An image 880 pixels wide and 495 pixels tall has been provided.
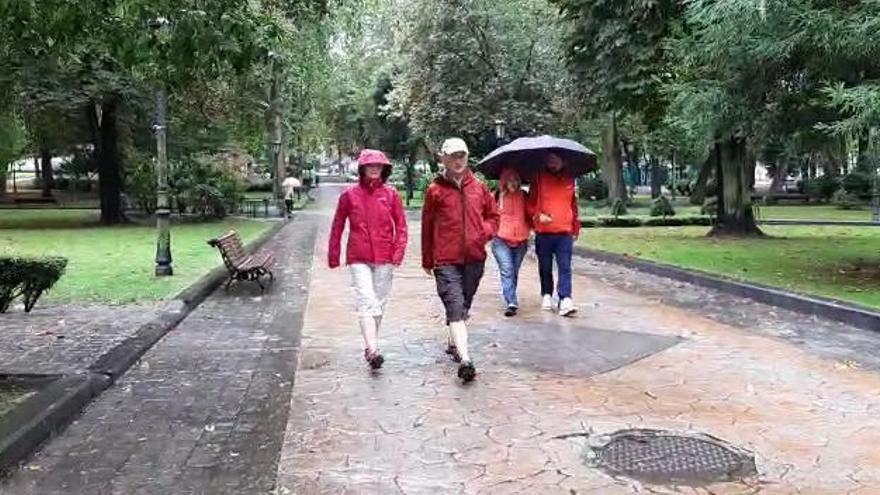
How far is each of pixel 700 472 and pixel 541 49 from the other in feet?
110

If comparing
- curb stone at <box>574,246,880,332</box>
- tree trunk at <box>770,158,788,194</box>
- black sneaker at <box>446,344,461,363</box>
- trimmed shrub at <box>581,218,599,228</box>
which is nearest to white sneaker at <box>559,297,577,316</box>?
black sneaker at <box>446,344,461,363</box>

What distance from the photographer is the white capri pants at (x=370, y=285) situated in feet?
25.1

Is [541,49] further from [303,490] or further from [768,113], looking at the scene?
[303,490]

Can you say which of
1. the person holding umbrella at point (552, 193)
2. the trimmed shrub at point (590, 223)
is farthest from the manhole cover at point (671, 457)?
the trimmed shrub at point (590, 223)

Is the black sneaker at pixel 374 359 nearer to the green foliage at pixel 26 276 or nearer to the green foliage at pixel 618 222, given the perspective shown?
the green foliage at pixel 26 276

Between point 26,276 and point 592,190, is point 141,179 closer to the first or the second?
point 26,276

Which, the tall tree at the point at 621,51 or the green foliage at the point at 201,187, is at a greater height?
the tall tree at the point at 621,51

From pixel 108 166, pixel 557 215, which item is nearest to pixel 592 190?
pixel 108 166

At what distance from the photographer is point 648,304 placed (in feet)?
38.8

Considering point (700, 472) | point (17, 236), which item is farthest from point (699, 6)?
point (17, 236)

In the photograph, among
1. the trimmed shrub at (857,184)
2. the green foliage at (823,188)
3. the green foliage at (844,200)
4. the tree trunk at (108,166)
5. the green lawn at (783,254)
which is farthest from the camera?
the green foliage at (823,188)

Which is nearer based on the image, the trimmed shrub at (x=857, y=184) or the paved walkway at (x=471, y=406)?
the paved walkway at (x=471, y=406)

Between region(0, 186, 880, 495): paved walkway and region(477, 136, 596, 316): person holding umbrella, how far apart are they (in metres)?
0.69

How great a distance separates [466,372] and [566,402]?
92cm
